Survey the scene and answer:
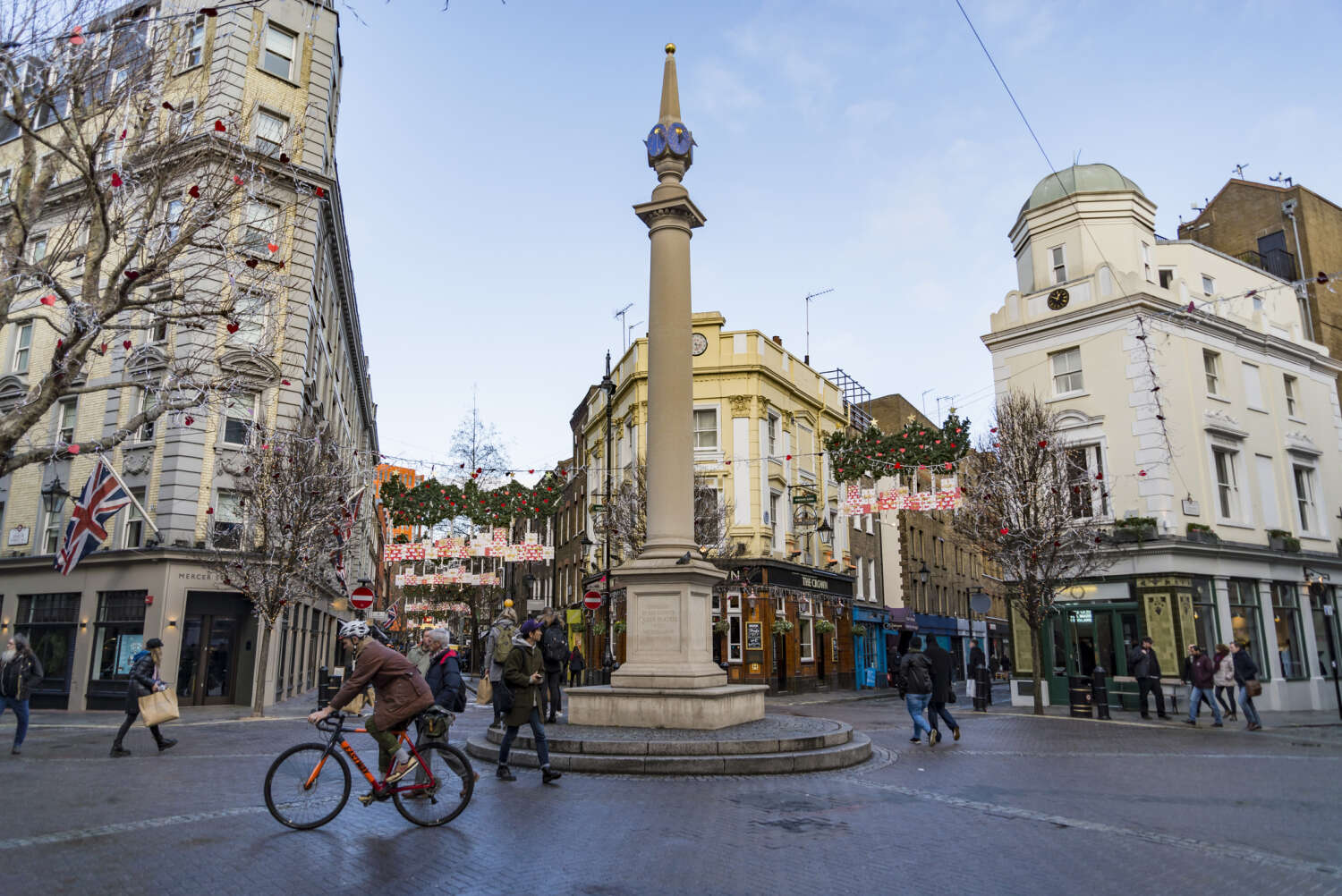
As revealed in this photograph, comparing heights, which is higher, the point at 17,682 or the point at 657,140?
the point at 657,140

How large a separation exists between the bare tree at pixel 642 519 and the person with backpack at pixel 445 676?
17.0 m

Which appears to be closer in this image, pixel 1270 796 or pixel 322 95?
pixel 1270 796

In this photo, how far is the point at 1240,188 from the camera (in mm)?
35812

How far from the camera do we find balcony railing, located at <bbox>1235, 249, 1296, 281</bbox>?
3344cm

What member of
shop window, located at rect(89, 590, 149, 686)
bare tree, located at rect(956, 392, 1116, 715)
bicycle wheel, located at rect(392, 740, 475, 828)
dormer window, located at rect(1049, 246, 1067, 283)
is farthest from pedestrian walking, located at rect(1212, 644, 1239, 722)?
shop window, located at rect(89, 590, 149, 686)

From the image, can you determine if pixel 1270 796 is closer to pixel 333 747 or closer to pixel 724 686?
pixel 724 686

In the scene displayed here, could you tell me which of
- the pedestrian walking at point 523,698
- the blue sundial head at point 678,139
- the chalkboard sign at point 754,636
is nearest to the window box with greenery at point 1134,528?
the chalkboard sign at point 754,636

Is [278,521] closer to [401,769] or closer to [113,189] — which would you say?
[113,189]

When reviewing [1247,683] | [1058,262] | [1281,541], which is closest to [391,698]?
[1247,683]

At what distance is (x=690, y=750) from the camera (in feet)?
36.0

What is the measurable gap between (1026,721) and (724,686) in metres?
9.63

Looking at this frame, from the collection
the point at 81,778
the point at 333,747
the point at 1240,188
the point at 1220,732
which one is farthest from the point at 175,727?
the point at 1240,188

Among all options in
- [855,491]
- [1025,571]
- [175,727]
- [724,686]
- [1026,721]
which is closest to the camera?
[724,686]

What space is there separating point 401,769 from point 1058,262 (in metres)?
26.9
